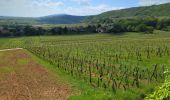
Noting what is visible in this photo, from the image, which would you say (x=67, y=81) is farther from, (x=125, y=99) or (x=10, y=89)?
(x=125, y=99)

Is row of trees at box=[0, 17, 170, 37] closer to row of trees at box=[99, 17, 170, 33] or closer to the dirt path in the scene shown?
row of trees at box=[99, 17, 170, 33]

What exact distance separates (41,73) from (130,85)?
512 inches

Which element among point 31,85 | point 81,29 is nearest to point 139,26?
point 81,29

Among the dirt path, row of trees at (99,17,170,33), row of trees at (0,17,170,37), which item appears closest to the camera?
the dirt path

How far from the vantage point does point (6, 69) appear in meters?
43.2

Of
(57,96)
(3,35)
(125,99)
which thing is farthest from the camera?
(3,35)

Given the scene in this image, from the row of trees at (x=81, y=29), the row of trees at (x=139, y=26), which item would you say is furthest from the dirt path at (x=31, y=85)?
the row of trees at (x=139, y=26)

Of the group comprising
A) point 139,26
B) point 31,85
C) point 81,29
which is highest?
point 31,85

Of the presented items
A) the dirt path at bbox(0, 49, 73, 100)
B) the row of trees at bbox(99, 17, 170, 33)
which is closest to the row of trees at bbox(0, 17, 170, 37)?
the row of trees at bbox(99, 17, 170, 33)

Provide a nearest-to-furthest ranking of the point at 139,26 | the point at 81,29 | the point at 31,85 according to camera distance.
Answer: the point at 31,85
the point at 81,29
the point at 139,26

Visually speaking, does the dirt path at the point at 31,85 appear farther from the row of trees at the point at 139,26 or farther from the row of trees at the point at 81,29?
the row of trees at the point at 139,26

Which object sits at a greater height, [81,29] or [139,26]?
[139,26]

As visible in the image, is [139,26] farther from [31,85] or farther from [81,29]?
[31,85]

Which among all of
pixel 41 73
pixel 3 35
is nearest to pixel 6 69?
pixel 41 73
